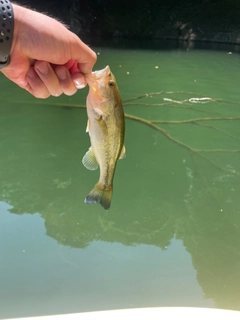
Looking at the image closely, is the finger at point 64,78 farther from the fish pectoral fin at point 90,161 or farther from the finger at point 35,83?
the fish pectoral fin at point 90,161

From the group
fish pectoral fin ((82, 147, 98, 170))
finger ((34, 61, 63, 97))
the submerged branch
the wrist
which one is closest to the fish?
fish pectoral fin ((82, 147, 98, 170))

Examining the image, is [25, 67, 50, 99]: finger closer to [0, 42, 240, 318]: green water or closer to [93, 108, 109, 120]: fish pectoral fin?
[93, 108, 109, 120]: fish pectoral fin

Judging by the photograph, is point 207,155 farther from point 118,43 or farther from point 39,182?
point 118,43

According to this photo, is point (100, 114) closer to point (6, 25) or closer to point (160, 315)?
point (6, 25)

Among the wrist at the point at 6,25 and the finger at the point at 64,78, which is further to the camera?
the finger at the point at 64,78

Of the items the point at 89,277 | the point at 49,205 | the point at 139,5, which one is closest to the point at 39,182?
the point at 49,205

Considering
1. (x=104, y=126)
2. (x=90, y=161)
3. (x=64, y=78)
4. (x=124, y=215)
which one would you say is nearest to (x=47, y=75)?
A: (x=64, y=78)

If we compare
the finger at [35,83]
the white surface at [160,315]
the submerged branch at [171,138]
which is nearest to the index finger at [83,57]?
the finger at [35,83]

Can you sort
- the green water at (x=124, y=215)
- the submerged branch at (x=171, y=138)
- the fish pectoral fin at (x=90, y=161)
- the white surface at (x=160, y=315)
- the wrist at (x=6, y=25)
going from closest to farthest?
the wrist at (x=6, y=25), the white surface at (x=160, y=315), the fish pectoral fin at (x=90, y=161), the green water at (x=124, y=215), the submerged branch at (x=171, y=138)
